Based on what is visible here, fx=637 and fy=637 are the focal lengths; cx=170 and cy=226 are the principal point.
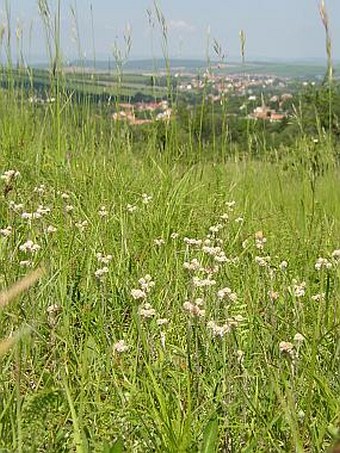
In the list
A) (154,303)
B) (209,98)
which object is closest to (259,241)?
(154,303)

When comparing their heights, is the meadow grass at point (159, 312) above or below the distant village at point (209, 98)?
below

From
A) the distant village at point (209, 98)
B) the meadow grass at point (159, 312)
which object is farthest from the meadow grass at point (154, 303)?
the distant village at point (209, 98)

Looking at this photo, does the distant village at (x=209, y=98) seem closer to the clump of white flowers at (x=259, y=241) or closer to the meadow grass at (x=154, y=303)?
the meadow grass at (x=154, y=303)

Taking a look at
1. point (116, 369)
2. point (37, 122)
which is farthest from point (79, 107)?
point (116, 369)

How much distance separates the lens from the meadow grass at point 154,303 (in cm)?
122

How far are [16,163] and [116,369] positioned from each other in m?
1.87

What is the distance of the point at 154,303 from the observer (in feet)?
6.12

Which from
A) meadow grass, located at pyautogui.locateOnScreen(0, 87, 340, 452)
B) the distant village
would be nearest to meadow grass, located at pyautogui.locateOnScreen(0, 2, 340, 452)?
meadow grass, located at pyautogui.locateOnScreen(0, 87, 340, 452)

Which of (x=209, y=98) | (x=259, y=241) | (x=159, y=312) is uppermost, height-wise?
(x=209, y=98)

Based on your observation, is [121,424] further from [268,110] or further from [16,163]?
[268,110]

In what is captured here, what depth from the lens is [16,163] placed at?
3.16 m

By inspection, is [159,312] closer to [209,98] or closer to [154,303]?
[154,303]

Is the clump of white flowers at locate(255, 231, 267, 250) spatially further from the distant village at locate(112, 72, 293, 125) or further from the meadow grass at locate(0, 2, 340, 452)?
the distant village at locate(112, 72, 293, 125)

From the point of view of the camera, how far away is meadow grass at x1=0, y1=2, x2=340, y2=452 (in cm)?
122
